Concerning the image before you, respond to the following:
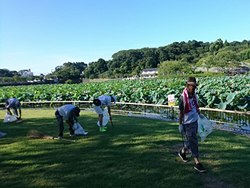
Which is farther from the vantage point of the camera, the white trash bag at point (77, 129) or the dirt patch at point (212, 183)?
the white trash bag at point (77, 129)

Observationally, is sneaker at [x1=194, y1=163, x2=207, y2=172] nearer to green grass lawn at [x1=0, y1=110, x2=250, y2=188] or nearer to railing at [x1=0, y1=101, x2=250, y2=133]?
green grass lawn at [x1=0, y1=110, x2=250, y2=188]

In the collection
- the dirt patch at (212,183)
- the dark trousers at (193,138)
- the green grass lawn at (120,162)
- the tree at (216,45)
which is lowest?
the dirt patch at (212,183)

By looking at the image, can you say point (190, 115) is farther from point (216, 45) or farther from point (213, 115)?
point (216, 45)

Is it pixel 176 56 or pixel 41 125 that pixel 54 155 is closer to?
pixel 41 125

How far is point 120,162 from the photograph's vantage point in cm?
373

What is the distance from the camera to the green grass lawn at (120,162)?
3020mm

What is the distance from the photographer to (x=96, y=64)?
93688mm

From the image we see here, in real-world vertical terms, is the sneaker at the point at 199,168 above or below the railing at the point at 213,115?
above

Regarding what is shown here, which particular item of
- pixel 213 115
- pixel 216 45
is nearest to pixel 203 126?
pixel 213 115

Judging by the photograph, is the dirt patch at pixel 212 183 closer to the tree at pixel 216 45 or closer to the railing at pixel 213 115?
the railing at pixel 213 115

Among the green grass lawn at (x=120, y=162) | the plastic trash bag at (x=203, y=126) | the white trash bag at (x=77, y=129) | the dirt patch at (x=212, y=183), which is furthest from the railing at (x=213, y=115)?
the white trash bag at (x=77, y=129)

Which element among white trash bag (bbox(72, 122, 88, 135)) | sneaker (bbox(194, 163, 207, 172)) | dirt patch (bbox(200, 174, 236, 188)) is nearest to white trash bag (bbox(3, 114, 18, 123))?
white trash bag (bbox(72, 122, 88, 135))

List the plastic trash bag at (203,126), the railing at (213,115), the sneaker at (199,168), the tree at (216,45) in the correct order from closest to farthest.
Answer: the sneaker at (199,168)
the plastic trash bag at (203,126)
the railing at (213,115)
the tree at (216,45)

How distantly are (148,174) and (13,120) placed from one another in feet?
22.6
